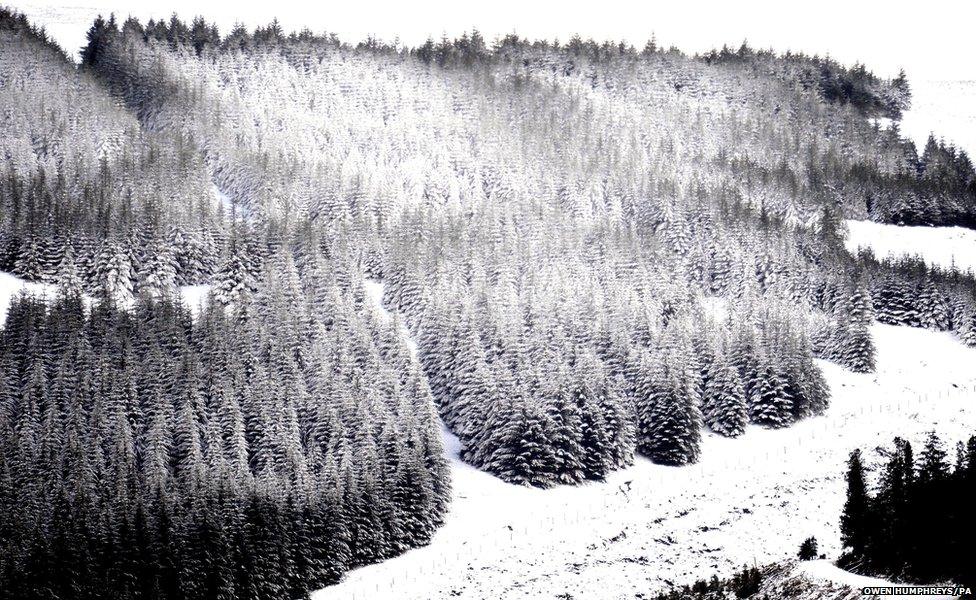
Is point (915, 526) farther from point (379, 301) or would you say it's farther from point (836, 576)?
point (379, 301)

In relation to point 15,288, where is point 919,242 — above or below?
above

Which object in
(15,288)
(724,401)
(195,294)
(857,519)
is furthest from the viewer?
(195,294)

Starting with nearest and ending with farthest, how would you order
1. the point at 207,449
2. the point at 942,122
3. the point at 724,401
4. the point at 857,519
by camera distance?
the point at 857,519 < the point at 207,449 < the point at 724,401 < the point at 942,122

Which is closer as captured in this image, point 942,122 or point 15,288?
point 15,288

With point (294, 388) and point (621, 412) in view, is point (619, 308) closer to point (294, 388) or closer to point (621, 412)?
point (621, 412)

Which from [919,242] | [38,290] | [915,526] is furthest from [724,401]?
[38,290]

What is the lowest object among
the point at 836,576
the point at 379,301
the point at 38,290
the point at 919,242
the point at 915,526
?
the point at 38,290

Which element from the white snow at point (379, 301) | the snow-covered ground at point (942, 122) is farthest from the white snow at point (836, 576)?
the snow-covered ground at point (942, 122)

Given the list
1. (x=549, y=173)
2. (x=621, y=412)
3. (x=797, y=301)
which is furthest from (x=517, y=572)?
(x=549, y=173)
